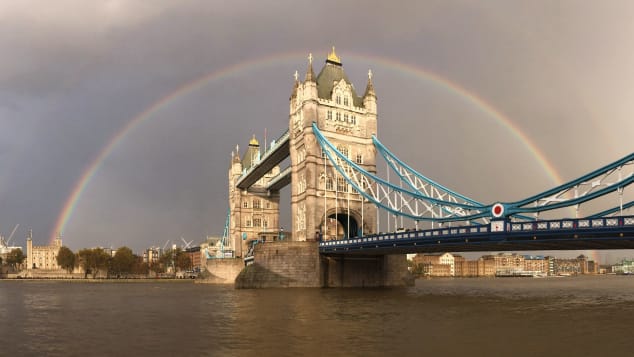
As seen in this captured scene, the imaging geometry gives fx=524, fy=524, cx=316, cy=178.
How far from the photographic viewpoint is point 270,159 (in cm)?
9425

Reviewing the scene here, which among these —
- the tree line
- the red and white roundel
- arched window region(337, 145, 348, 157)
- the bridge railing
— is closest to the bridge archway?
arched window region(337, 145, 348, 157)

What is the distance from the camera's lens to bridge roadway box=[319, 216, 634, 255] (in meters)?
39.8

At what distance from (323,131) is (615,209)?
40236 millimetres

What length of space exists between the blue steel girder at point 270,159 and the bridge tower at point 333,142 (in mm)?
6757

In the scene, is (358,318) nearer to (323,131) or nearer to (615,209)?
(615,209)

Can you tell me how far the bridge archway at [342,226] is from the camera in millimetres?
75150

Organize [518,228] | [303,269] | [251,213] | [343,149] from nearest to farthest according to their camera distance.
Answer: [518,228] → [303,269] → [343,149] → [251,213]

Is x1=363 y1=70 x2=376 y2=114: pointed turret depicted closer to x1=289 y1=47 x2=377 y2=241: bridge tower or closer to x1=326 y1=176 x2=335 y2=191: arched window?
x1=289 y1=47 x2=377 y2=241: bridge tower

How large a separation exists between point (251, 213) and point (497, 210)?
8119cm

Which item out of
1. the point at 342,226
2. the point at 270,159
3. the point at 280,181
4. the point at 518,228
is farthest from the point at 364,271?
the point at 280,181

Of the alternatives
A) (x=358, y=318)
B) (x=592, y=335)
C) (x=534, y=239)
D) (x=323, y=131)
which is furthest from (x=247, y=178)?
(x=592, y=335)

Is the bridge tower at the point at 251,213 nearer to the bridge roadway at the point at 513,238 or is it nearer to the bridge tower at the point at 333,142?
the bridge tower at the point at 333,142

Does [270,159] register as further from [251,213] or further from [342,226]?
[251,213]

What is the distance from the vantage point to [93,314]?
115 ft
